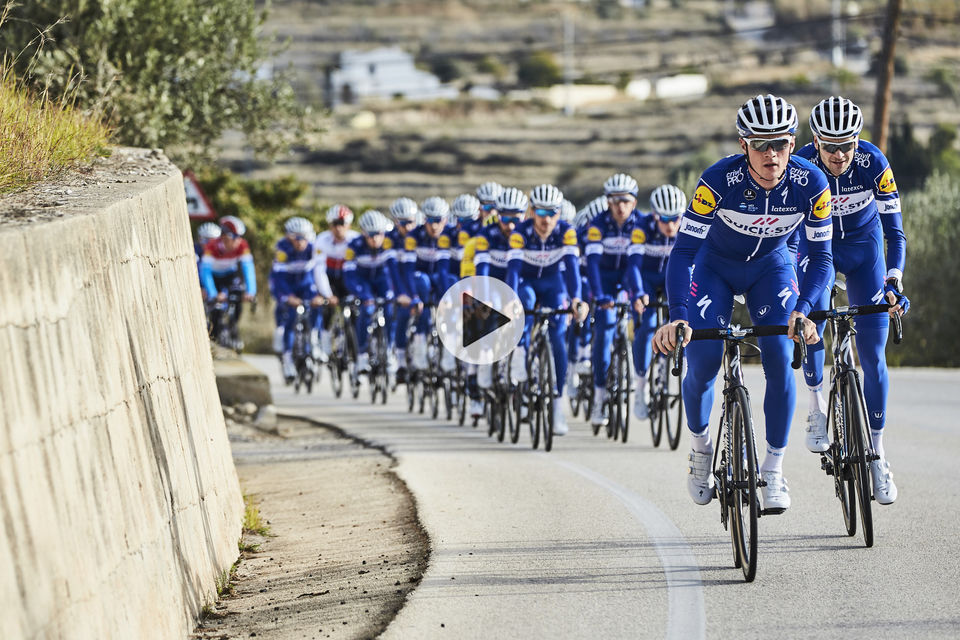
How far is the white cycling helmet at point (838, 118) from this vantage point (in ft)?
28.5

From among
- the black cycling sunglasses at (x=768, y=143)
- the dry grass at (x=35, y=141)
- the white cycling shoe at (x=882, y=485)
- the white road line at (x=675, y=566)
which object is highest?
the dry grass at (x=35, y=141)

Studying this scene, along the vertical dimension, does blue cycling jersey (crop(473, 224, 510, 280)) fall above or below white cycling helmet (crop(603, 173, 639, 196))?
below

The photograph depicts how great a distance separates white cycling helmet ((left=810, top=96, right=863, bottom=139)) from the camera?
28.5ft

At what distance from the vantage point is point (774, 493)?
7508 millimetres

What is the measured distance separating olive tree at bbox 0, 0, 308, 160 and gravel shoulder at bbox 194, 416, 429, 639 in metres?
3.64

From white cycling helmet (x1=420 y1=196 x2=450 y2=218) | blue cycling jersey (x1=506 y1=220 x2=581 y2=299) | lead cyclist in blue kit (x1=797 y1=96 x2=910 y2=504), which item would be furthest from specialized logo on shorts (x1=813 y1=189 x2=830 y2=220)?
white cycling helmet (x1=420 y1=196 x2=450 y2=218)

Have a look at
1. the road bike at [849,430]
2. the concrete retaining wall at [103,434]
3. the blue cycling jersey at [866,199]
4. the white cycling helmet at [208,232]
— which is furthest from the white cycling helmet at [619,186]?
the white cycling helmet at [208,232]

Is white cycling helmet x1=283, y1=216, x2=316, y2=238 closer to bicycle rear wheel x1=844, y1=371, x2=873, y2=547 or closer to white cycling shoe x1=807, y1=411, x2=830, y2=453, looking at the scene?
white cycling shoe x1=807, y1=411, x2=830, y2=453

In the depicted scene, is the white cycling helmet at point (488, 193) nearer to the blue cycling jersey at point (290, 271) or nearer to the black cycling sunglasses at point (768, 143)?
the blue cycling jersey at point (290, 271)

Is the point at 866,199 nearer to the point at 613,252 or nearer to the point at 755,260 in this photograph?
the point at 755,260

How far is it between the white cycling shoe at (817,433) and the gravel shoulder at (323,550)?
2.50 m

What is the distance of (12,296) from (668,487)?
22.1ft

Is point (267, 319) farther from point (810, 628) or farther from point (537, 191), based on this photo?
point (810, 628)
